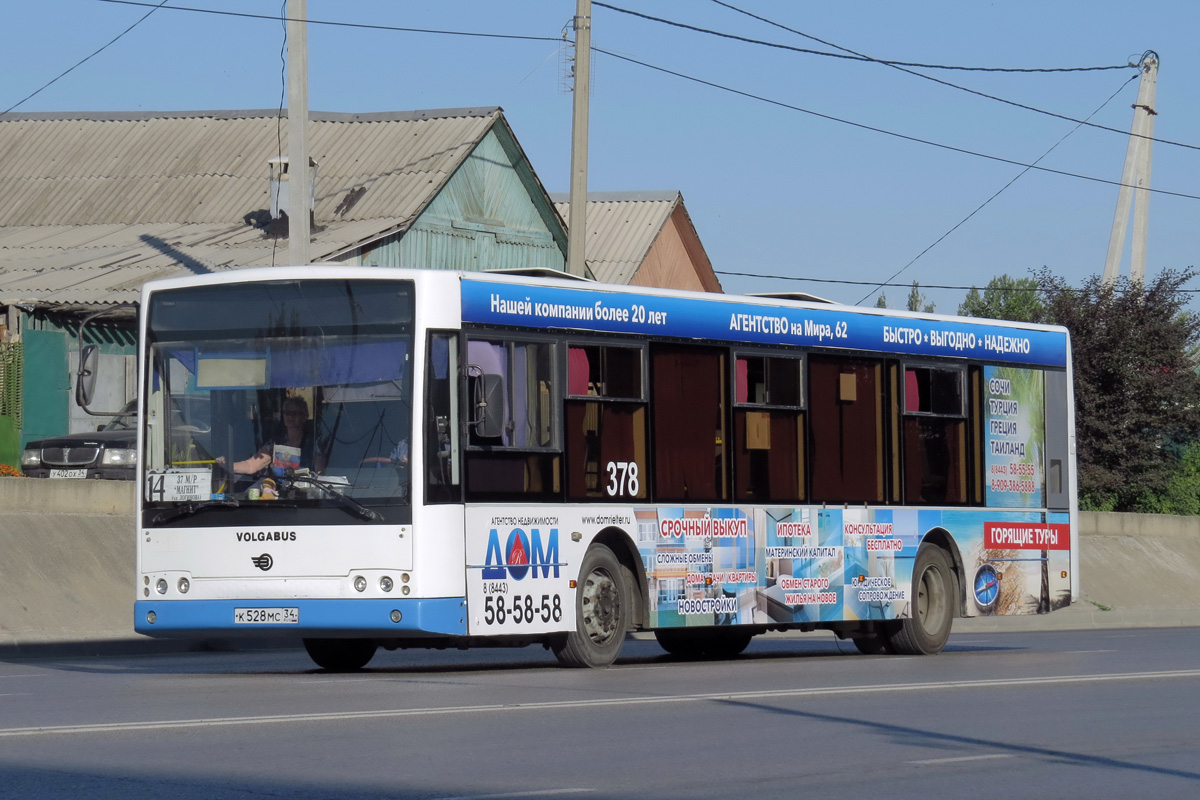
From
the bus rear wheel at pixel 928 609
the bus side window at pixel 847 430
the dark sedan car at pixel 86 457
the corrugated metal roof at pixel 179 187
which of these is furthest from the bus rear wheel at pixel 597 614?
the corrugated metal roof at pixel 179 187

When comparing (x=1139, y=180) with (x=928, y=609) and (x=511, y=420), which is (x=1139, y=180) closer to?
(x=928, y=609)

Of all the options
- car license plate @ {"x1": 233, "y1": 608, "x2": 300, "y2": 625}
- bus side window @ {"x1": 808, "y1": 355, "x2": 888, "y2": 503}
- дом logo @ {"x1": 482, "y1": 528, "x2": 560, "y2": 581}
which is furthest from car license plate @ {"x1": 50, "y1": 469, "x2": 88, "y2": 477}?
дом logo @ {"x1": 482, "y1": 528, "x2": 560, "y2": 581}

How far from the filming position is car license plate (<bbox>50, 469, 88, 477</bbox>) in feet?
83.7

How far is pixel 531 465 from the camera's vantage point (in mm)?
14523

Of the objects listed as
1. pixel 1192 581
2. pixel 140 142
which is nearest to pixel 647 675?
pixel 1192 581

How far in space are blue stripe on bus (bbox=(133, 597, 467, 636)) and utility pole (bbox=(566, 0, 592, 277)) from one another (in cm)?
1045

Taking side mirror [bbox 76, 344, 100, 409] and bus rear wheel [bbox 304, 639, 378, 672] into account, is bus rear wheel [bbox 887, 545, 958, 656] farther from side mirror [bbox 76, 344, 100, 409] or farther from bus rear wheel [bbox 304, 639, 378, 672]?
side mirror [bbox 76, 344, 100, 409]

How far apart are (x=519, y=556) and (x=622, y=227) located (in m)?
41.6

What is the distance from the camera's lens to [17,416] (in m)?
28.4

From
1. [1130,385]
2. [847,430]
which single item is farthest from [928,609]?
[1130,385]

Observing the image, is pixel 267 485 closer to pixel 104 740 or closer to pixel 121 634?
pixel 104 740

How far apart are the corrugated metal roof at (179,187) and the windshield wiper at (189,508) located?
19.9m

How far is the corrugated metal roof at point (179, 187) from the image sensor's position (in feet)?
117

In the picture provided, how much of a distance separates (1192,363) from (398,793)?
1317 inches
